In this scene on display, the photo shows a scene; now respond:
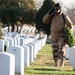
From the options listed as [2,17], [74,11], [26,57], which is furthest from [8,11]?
[26,57]

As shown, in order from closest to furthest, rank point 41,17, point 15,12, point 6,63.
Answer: point 6,63
point 41,17
point 15,12

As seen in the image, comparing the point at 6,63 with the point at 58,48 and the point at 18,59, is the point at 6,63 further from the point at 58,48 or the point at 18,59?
the point at 58,48

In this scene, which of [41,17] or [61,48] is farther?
[41,17]

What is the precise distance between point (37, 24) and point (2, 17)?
6.59 meters

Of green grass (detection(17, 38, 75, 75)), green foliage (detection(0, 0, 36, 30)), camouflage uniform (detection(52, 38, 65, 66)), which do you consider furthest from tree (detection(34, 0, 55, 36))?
camouflage uniform (detection(52, 38, 65, 66))

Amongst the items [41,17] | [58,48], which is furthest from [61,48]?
[41,17]

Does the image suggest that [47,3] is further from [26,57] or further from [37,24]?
[26,57]

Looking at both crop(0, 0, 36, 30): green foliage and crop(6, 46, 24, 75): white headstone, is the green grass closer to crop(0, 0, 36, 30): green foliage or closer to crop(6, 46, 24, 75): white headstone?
crop(6, 46, 24, 75): white headstone

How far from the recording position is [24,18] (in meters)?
64.0

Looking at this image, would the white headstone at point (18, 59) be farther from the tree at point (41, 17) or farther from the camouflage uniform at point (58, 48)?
the tree at point (41, 17)

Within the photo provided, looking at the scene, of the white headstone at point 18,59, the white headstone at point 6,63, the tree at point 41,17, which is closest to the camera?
the white headstone at point 6,63

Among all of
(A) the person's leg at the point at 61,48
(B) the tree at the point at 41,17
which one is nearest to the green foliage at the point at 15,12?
(B) the tree at the point at 41,17

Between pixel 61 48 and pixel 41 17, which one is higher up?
pixel 41 17

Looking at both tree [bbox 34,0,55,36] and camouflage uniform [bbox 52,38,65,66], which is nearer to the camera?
camouflage uniform [bbox 52,38,65,66]
